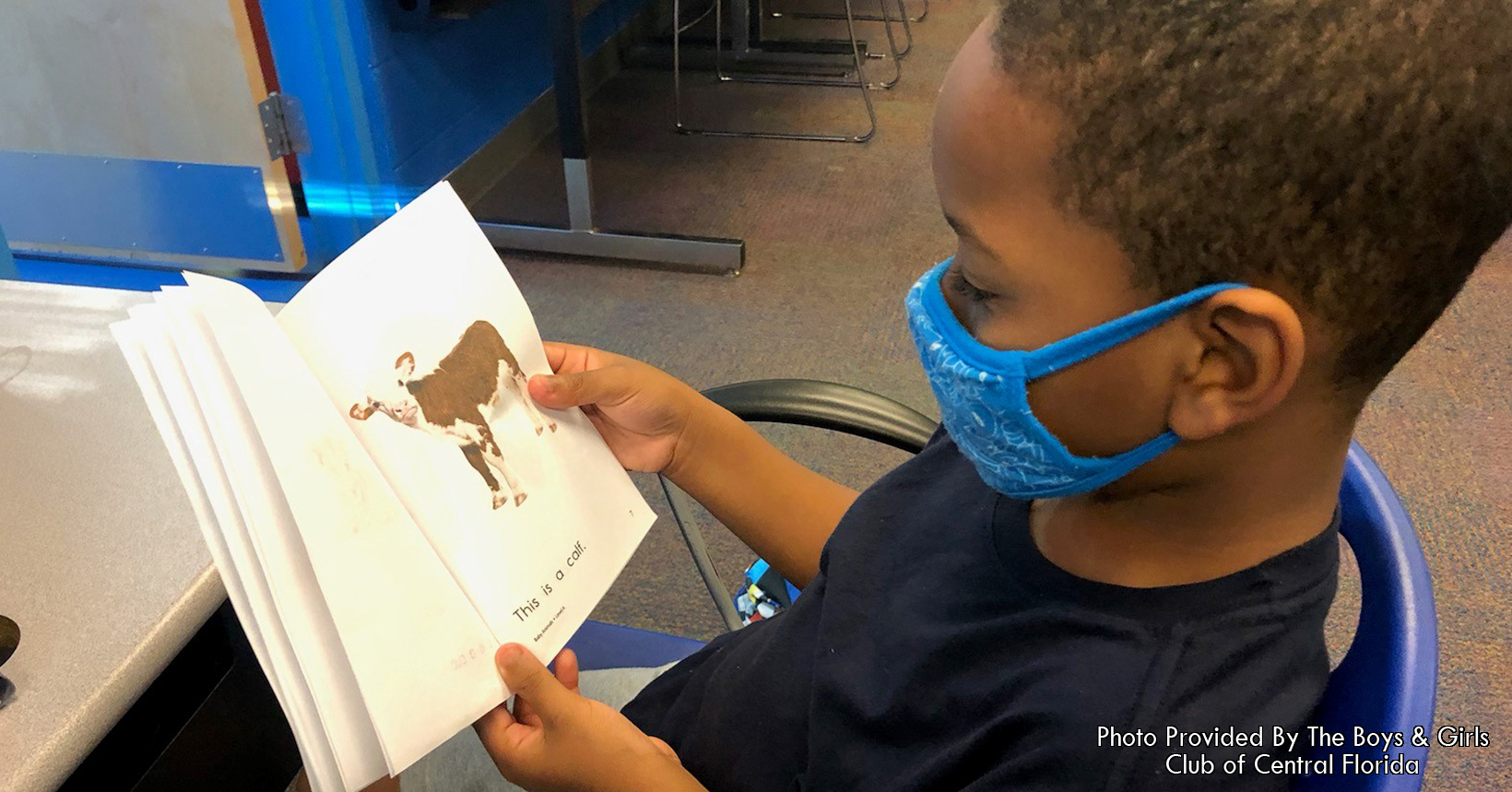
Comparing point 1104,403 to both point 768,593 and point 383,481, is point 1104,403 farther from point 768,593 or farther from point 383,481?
point 768,593

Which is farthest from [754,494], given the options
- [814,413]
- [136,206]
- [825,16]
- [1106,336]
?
[825,16]

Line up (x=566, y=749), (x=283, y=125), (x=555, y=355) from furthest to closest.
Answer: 1. (x=283, y=125)
2. (x=555, y=355)
3. (x=566, y=749)

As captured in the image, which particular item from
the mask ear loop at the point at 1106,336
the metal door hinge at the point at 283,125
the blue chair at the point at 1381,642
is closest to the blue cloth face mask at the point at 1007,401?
the mask ear loop at the point at 1106,336

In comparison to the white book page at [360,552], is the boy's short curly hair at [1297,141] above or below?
above

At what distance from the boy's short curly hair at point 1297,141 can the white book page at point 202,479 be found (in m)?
0.42

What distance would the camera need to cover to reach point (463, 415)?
0.62 metres

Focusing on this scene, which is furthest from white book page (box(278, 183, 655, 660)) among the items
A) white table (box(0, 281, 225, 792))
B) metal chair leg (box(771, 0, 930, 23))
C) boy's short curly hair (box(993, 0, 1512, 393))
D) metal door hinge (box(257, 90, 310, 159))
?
metal chair leg (box(771, 0, 930, 23))

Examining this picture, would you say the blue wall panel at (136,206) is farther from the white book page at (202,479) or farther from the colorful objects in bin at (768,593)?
the white book page at (202,479)

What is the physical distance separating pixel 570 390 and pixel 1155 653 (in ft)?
1.29

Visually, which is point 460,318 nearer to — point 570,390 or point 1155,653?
point 570,390

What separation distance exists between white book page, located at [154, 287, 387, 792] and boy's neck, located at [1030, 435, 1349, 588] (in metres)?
0.39

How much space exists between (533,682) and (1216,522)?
382mm

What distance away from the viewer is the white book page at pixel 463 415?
570 millimetres

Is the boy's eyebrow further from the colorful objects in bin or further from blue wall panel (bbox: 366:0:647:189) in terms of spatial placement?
blue wall panel (bbox: 366:0:647:189)
